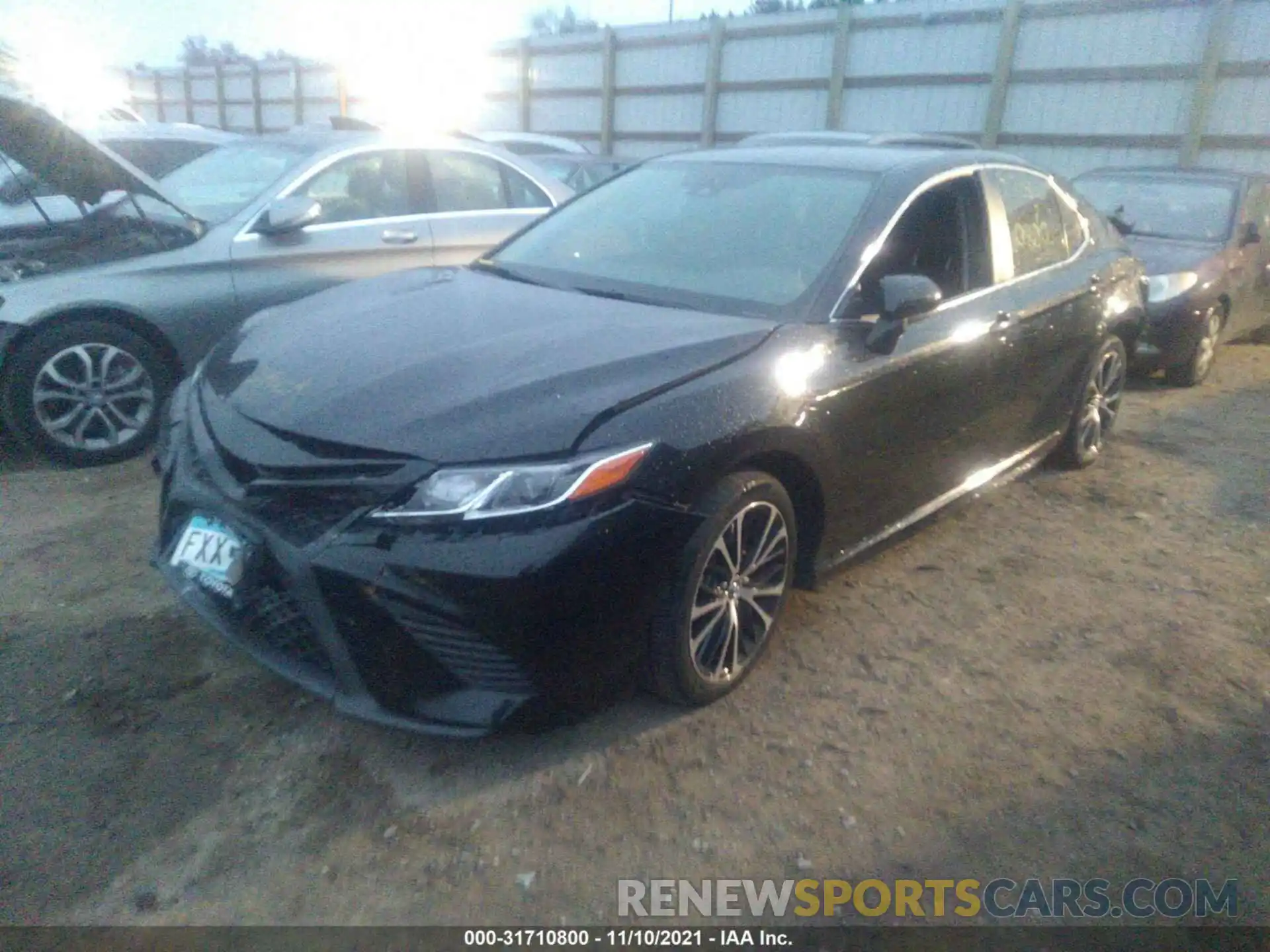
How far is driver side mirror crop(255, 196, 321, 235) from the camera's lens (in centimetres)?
487

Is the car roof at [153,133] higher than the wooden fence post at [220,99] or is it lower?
lower

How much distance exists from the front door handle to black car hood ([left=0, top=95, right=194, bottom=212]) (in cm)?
100

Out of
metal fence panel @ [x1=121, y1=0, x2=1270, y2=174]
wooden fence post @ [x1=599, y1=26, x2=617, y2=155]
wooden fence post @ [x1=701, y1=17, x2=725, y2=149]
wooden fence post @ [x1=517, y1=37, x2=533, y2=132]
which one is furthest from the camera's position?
wooden fence post @ [x1=517, y1=37, x2=533, y2=132]

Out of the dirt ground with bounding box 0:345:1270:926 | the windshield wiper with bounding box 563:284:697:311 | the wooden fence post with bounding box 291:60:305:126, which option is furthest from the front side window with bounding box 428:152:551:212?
the wooden fence post with bounding box 291:60:305:126

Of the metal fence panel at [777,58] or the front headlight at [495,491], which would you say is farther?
the metal fence panel at [777,58]

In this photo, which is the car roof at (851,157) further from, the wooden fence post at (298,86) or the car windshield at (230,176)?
the wooden fence post at (298,86)

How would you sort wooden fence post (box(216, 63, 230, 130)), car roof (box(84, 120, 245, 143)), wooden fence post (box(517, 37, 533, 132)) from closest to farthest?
car roof (box(84, 120, 245, 143)) < wooden fence post (box(517, 37, 533, 132)) < wooden fence post (box(216, 63, 230, 130))

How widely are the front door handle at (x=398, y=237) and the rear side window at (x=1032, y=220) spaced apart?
3.13 meters

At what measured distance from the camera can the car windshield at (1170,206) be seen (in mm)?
7375

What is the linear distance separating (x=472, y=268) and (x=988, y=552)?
2.41 m

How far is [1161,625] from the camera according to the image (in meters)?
3.58

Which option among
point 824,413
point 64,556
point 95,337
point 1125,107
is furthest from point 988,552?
point 1125,107

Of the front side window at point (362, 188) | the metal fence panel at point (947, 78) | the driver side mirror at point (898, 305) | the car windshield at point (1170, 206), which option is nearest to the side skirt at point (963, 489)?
the driver side mirror at point (898, 305)

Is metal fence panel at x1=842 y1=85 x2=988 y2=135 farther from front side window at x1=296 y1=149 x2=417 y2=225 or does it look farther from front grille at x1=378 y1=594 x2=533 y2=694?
front grille at x1=378 y1=594 x2=533 y2=694
